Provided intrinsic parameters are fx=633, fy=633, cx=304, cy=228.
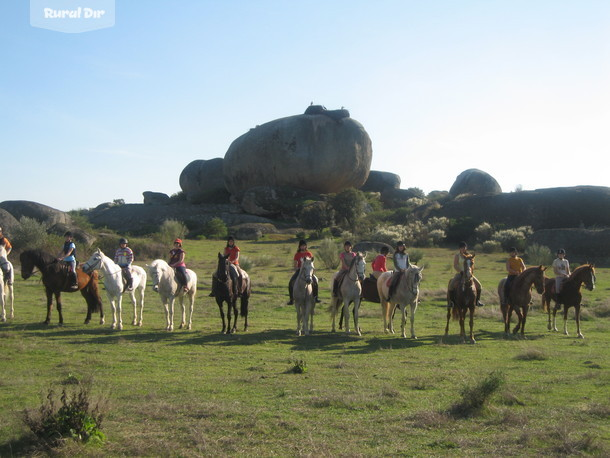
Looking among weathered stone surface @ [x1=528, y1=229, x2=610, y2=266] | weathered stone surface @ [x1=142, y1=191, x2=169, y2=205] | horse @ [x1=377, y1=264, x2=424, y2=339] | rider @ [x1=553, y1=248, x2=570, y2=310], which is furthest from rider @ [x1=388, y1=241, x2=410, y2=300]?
weathered stone surface @ [x1=142, y1=191, x2=169, y2=205]

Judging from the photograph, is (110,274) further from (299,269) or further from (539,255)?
(539,255)

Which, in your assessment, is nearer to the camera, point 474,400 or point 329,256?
point 474,400

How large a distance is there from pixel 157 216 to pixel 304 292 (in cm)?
3337

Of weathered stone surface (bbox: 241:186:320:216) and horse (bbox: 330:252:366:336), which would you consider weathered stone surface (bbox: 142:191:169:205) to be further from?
horse (bbox: 330:252:366:336)

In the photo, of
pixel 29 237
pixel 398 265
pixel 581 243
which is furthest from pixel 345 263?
pixel 581 243

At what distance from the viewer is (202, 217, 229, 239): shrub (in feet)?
132

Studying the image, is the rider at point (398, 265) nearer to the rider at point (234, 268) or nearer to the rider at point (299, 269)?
the rider at point (299, 269)

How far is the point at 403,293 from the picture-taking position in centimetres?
1452

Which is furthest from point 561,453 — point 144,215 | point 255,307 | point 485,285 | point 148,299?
point 144,215

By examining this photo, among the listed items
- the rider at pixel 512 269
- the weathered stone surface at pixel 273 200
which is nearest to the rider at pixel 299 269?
the rider at pixel 512 269

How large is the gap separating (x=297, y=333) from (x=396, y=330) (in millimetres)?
2865

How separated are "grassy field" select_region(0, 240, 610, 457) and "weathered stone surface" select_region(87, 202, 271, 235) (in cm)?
2676

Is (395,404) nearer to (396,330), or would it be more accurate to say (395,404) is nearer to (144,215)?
(396,330)

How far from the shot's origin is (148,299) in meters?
20.7
